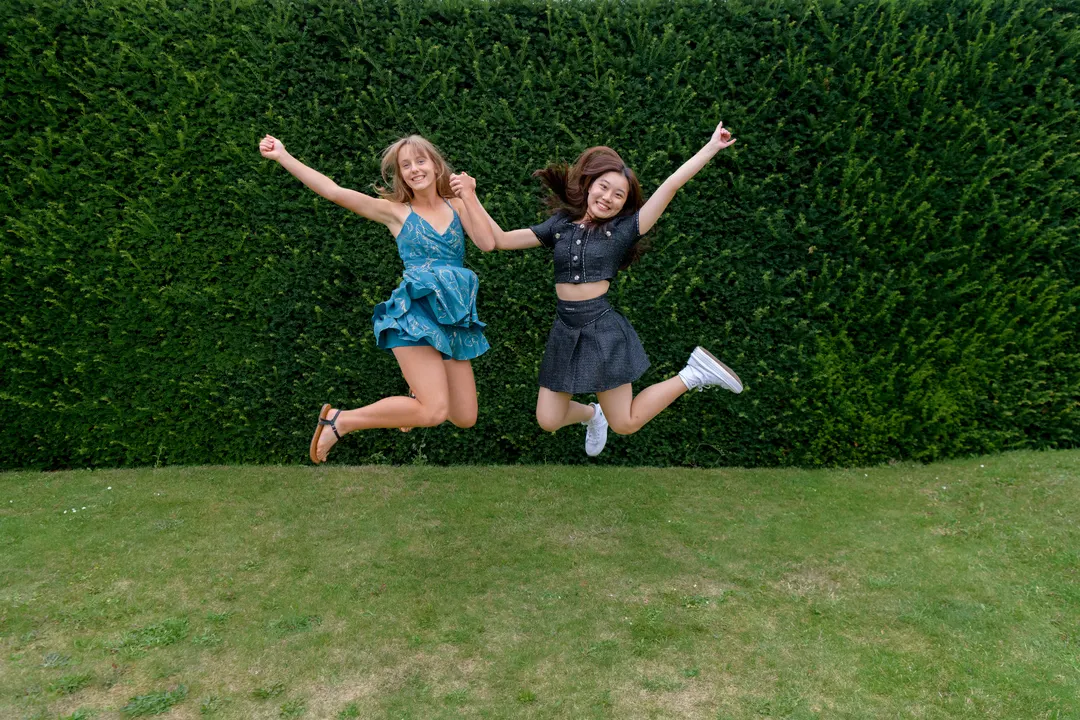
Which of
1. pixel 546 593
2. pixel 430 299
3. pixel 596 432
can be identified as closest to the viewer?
pixel 430 299

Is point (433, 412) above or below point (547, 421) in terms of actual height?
above

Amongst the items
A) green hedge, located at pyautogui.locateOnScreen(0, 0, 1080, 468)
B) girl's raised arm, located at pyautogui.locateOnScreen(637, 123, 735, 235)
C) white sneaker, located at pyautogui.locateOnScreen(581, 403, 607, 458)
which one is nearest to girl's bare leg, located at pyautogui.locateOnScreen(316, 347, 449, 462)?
white sneaker, located at pyautogui.locateOnScreen(581, 403, 607, 458)

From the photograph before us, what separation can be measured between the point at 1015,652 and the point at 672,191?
2.47m

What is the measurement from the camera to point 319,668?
10.1 feet

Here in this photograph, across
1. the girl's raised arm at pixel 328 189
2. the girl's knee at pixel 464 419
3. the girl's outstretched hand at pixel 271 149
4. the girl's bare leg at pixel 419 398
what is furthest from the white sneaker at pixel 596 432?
the girl's outstretched hand at pixel 271 149

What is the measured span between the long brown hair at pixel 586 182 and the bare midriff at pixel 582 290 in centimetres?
17

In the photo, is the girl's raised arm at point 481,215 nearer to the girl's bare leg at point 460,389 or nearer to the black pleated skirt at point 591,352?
the black pleated skirt at point 591,352

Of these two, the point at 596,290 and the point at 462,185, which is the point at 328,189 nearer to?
the point at 462,185

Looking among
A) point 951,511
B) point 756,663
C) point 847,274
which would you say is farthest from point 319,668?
point 847,274

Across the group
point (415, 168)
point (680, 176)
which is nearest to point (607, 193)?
point (680, 176)

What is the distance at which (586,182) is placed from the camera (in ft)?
12.3

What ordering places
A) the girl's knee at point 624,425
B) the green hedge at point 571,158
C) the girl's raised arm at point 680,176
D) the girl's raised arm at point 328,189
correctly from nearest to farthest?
the girl's raised arm at point 680,176 → the girl's raised arm at point 328,189 → the girl's knee at point 624,425 → the green hedge at point 571,158

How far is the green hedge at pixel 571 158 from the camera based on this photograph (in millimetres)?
5133

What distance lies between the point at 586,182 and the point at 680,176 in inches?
20.1
